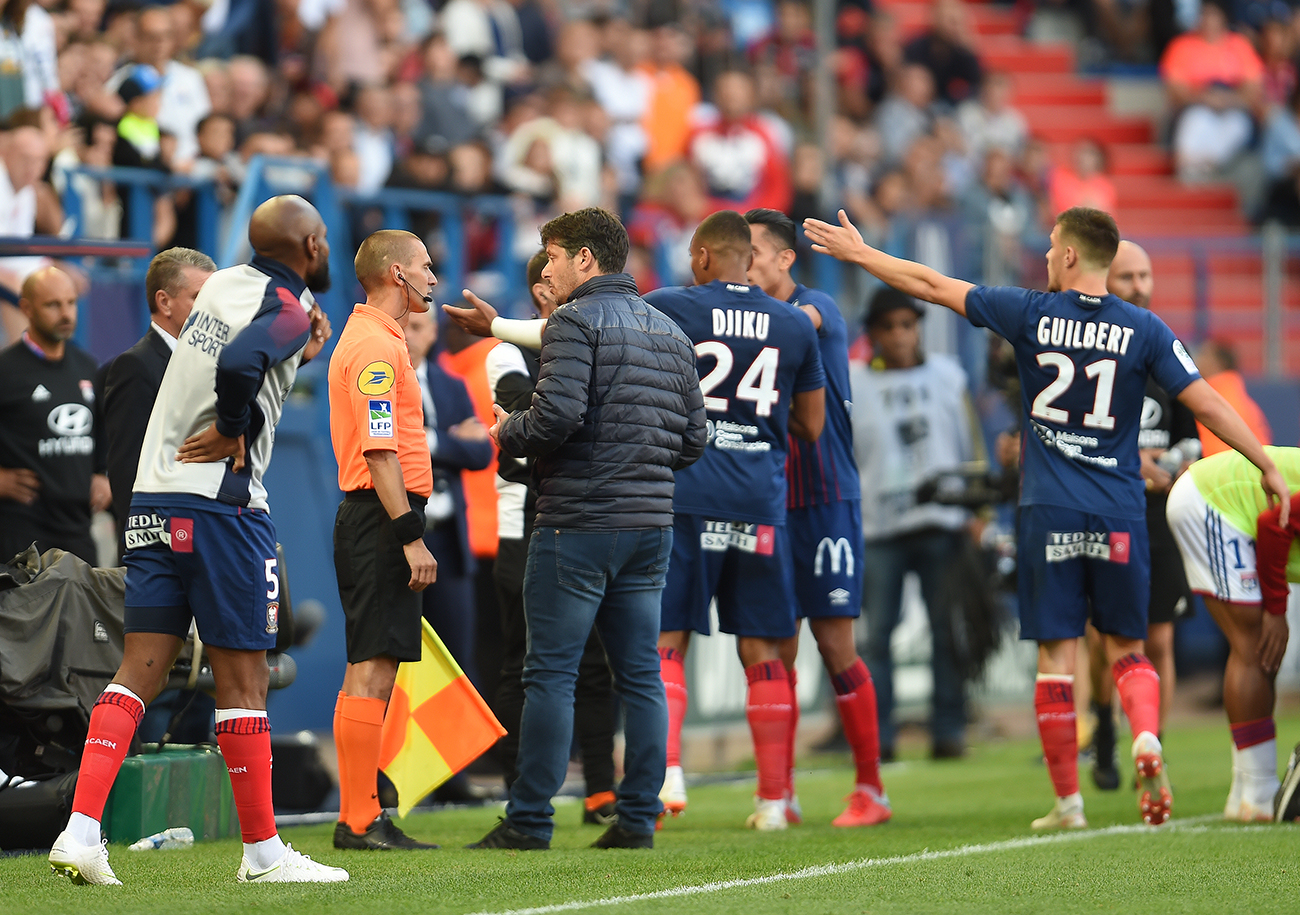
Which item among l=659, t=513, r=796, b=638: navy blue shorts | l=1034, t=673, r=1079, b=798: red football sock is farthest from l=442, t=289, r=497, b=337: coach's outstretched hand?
l=1034, t=673, r=1079, b=798: red football sock

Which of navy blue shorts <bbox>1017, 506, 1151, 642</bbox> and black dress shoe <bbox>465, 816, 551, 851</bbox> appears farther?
navy blue shorts <bbox>1017, 506, 1151, 642</bbox>

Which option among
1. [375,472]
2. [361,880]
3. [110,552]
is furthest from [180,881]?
[110,552]

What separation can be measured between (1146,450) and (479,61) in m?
8.27

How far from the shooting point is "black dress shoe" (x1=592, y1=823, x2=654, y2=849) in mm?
6555

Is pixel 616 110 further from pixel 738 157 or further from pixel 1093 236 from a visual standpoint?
pixel 1093 236

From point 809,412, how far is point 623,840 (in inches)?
79.6

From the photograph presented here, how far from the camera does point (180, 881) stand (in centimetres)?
580

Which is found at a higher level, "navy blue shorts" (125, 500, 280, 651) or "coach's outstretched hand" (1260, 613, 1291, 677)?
"navy blue shorts" (125, 500, 280, 651)

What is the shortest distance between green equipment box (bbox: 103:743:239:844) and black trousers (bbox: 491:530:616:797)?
125cm

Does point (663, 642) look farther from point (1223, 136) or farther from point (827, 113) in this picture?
point (1223, 136)

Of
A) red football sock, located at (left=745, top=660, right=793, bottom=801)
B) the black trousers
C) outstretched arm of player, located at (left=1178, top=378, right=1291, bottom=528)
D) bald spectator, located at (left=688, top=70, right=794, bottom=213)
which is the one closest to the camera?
outstretched arm of player, located at (left=1178, top=378, right=1291, bottom=528)

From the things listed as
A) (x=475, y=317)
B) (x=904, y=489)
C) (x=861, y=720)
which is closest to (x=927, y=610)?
(x=904, y=489)

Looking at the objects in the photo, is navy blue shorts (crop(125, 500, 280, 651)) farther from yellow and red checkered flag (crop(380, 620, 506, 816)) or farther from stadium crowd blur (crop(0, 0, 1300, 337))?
stadium crowd blur (crop(0, 0, 1300, 337))

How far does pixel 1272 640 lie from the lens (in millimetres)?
7465
